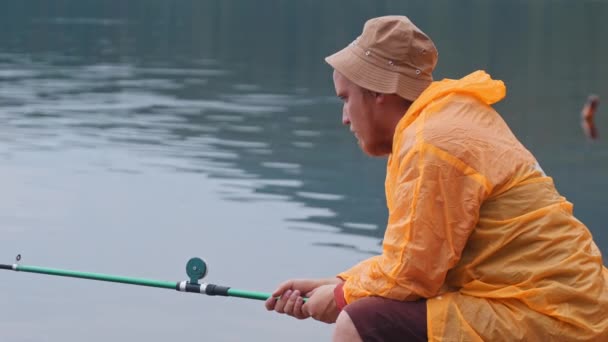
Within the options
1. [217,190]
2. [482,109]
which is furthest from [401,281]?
[217,190]

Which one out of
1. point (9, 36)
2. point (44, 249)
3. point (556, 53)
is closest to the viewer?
point (44, 249)

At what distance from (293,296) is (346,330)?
0.43 m

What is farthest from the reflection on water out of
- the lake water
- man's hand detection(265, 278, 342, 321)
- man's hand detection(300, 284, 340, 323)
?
man's hand detection(300, 284, 340, 323)

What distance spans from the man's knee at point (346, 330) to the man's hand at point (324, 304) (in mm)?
183

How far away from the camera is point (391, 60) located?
10.8ft

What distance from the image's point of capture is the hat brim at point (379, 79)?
10.7ft

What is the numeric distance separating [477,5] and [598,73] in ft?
52.2

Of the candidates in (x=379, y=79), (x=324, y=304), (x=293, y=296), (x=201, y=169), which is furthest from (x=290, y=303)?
(x=201, y=169)

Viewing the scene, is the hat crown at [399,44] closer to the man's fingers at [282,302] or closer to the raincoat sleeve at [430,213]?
the raincoat sleeve at [430,213]

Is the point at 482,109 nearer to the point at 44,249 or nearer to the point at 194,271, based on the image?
the point at 194,271

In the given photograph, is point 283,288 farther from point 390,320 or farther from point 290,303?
point 390,320

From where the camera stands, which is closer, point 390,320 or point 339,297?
point 390,320

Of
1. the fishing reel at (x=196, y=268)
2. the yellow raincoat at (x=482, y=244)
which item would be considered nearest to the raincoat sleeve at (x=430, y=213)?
the yellow raincoat at (x=482, y=244)

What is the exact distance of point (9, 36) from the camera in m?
23.5
